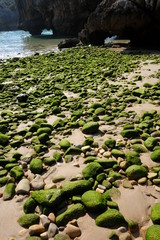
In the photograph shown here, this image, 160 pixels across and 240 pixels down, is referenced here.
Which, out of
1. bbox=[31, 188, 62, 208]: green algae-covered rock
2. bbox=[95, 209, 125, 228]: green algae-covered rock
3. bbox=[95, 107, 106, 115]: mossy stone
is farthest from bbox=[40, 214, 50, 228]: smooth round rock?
bbox=[95, 107, 106, 115]: mossy stone

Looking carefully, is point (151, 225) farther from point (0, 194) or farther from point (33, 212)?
point (0, 194)

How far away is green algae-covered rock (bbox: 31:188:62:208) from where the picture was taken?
304 centimetres

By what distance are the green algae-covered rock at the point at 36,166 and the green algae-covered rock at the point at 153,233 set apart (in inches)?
76.9

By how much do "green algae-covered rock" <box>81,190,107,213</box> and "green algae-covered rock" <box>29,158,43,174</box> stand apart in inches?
42.3

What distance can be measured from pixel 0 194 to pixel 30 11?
71.0m

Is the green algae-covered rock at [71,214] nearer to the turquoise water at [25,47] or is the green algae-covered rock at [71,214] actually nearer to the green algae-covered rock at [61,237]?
the green algae-covered rock at [61,237]

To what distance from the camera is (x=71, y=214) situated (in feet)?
9.50

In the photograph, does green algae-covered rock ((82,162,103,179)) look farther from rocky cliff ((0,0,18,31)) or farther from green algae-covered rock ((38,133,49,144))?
rocky cliff ((0,0,18,31))

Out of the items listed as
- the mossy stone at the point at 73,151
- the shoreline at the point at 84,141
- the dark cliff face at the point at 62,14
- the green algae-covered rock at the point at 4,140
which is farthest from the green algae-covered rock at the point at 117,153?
the dark cliff face at the point at 62,14

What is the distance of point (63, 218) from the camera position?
2844 millimetres

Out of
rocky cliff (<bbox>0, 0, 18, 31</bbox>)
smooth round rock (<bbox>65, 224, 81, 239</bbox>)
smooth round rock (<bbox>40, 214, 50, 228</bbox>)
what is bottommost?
smooth round rock (<bbox>65, 224, 81, 239</bbox>)

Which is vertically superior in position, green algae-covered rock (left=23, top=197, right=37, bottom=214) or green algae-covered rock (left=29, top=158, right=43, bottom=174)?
green algae-covered rock (left=29, top=158, right=43, bottom=174)

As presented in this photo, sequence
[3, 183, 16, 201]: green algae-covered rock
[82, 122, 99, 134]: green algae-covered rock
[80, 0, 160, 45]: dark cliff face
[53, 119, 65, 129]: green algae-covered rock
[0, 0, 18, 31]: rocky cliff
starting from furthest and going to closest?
[0, 0, 18, 31]: rocky cliff < [80, 0, 160, 45]: dark cliff face < [53, 119, 65, 129]: green algae-covered rock < [82, 122, 99, 134]: green algae-covered rock < [3, 183, 16, 201]: green algae-covered rock

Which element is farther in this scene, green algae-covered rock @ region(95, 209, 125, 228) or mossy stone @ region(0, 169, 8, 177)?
mossy stone @ region(0, 169, 8, 177)
